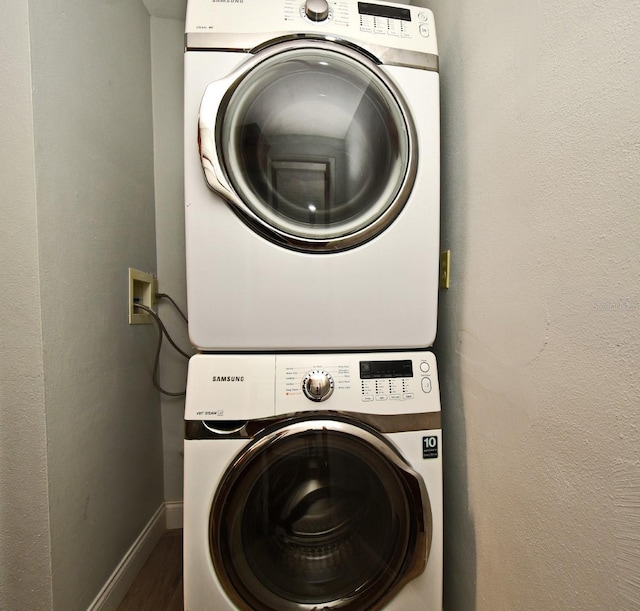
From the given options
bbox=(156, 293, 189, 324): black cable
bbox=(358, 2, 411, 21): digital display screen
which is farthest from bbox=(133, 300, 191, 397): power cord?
bbox=(358, 2, 411, 21): digital display screen

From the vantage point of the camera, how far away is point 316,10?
3.18 feet

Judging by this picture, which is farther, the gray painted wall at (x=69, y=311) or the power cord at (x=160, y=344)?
the power cord at (x=160, y=344)

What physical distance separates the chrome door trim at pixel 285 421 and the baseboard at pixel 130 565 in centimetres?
64

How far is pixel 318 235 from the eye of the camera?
965mm

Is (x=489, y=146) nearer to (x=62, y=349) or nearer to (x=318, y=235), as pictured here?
(x=318, y=235)

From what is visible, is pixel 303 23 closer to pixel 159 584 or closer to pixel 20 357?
pixel 20 357

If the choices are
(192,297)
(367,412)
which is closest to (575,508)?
(367,412)

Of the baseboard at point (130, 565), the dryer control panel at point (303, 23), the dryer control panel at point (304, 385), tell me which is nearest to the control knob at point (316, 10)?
the dryer control panel at point (303, 23)

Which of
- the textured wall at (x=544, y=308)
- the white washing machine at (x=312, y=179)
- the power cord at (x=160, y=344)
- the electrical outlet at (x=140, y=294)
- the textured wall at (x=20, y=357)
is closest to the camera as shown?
the textured wall at (x=544, y=308)

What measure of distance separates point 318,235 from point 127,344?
816 millimetres

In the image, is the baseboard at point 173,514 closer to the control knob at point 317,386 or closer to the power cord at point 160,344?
the power cord at point 160,344

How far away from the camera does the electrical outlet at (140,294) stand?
4.46 ft

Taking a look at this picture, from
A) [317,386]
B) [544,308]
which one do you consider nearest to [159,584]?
[317,386]

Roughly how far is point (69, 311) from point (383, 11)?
3.70 feet
